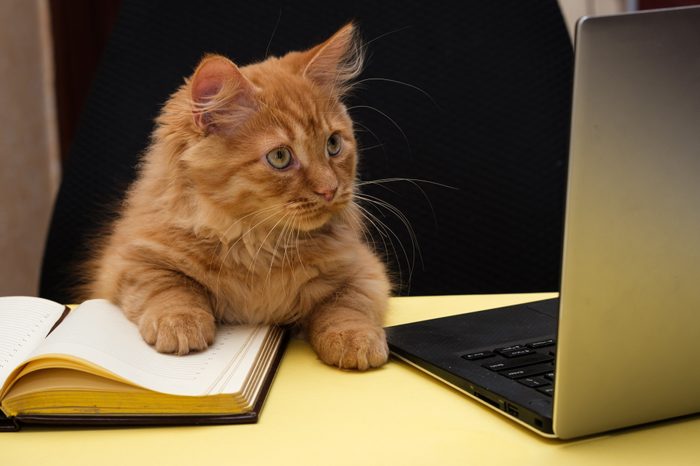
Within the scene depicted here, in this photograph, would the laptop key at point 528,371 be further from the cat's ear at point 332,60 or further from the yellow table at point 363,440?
the cat's ear at point 332,60

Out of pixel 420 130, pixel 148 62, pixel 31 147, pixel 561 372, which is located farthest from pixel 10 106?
pixel 561 372

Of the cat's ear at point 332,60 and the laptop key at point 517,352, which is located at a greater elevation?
the cat's ear at point 332,60

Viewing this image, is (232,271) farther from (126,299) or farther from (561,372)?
(561,372)

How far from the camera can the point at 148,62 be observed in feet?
6.28

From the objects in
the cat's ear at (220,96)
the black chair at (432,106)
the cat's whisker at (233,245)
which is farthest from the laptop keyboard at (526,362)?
the black chair at (432,106)

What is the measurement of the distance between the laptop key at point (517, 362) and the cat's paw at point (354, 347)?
0.51 feet

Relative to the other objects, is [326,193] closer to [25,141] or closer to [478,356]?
[478,356]

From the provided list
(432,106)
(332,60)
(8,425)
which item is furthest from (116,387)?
(432,106)

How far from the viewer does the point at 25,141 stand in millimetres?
2787

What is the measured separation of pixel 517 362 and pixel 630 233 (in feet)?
1.09

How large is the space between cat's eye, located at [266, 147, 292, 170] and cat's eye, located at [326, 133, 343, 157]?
0.31 feet

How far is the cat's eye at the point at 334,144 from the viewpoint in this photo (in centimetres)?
132

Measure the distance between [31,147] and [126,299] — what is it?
5.93 feet

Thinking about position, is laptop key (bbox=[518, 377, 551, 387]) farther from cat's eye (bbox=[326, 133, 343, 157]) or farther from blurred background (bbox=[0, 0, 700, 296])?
blurred background (bbox=[0, 0, 700, 296])
